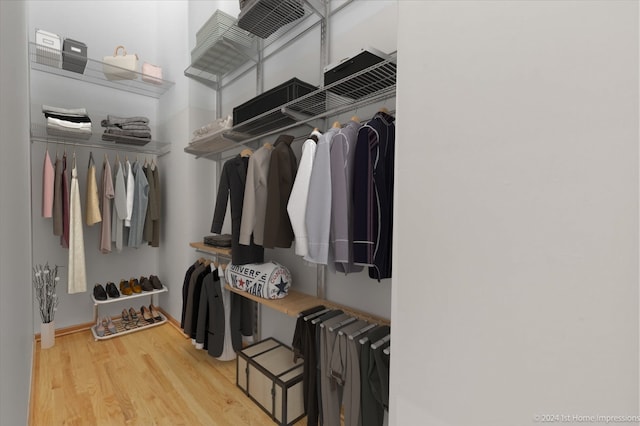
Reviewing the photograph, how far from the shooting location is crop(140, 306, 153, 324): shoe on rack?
2.90 m

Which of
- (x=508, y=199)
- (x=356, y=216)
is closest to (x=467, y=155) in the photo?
(x=508, y=199)

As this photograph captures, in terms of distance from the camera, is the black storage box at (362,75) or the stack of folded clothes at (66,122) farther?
the stack of folded clothes at (66,122)

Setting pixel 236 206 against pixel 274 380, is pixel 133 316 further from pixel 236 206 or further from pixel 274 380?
pixel 274 380

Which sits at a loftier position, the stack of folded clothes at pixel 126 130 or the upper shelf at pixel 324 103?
the stack of folded clothes at pixel 126 130

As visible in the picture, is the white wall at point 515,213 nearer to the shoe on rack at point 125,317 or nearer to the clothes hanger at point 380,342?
the clothes hanger at point 380,342

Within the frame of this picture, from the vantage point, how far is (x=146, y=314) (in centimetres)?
295

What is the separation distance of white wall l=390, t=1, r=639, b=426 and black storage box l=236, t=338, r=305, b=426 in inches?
45.5

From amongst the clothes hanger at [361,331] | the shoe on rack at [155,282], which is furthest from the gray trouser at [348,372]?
the shoe on rack at [155,282]

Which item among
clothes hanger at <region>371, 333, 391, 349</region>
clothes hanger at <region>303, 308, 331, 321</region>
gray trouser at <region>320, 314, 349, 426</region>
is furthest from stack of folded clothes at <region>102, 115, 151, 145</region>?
clothes hanger at <region>371, 333, 391, 349</region>

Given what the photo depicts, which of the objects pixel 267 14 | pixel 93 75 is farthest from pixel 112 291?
pixel 267 14

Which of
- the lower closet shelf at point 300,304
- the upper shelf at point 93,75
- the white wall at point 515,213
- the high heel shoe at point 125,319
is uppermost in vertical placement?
the upper shelf at point 93,75

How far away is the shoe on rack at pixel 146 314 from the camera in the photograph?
9.52 feet

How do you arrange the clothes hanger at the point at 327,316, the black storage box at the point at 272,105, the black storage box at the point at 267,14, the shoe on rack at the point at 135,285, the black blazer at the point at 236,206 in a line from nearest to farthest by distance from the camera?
the clothes hanger at the point at 327,316 < the black storage box at the point at 272,105 < the black storage box at the point at 267,14 < the black blazer at the point at 236,206 < the shoe on rack at the point at 135,285

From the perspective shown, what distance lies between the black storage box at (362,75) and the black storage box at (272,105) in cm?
16
